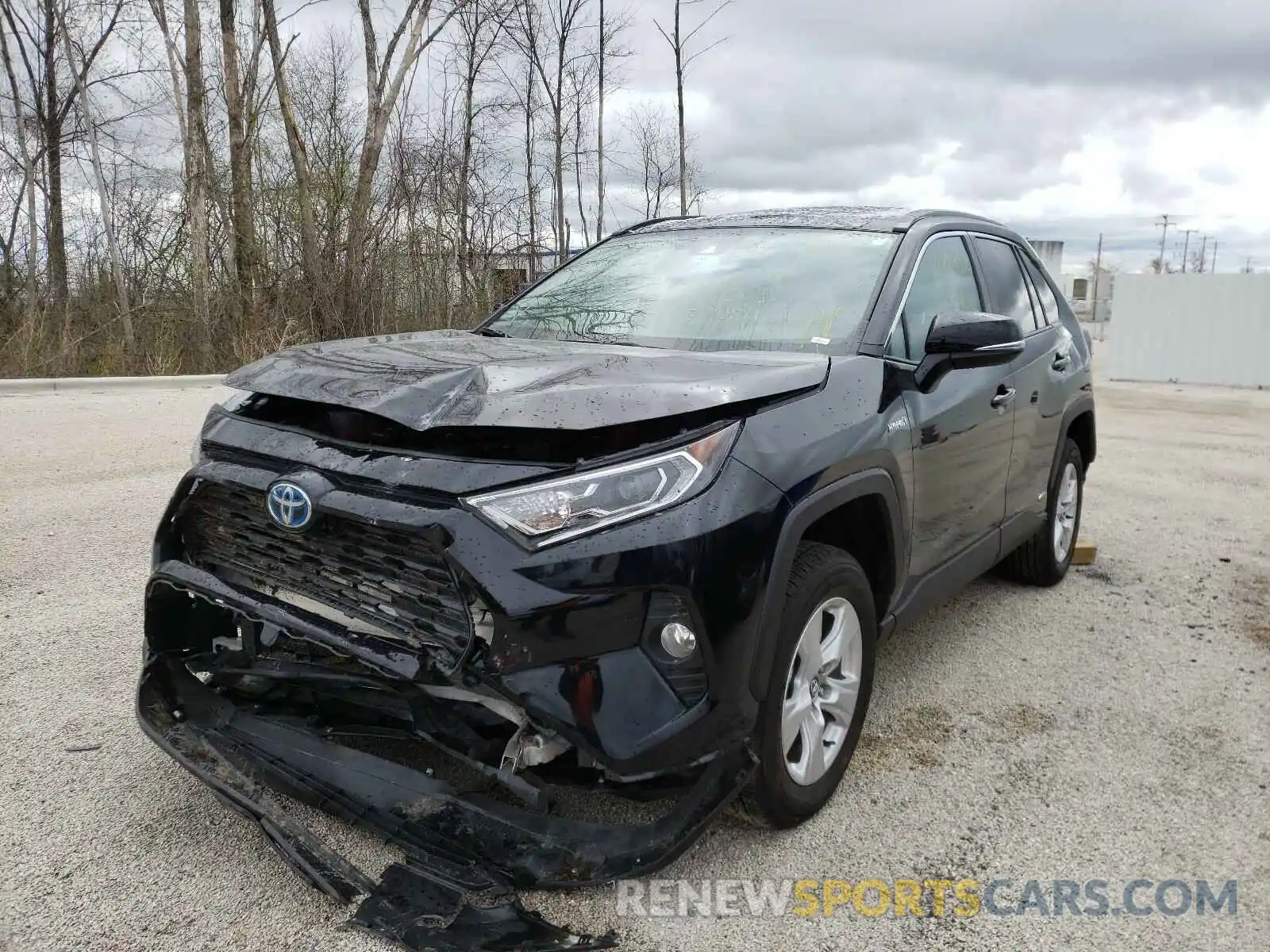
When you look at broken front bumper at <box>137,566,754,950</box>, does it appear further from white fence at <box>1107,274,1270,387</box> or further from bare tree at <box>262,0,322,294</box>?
white fence at <box>1107,274,1270,387</box>

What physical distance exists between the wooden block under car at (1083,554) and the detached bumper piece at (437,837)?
12.6 feet

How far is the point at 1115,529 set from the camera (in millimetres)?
6344

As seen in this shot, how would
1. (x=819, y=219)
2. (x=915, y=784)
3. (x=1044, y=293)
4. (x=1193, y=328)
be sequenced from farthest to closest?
(x=1193, y=328)
(x=1044, y=293)
(x=819, y=219)
(x=915, y=784)

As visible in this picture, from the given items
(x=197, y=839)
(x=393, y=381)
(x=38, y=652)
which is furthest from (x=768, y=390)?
(x=38, y=652)

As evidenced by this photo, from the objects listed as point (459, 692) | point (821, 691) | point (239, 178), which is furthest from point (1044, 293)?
point (239, 178)

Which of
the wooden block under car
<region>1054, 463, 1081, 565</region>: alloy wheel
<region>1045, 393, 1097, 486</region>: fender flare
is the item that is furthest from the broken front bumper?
the wooden block under car

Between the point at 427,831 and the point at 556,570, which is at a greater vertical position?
the point at 556,570

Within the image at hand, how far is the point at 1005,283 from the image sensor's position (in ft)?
14.1

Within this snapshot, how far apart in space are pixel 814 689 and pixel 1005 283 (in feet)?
8.26

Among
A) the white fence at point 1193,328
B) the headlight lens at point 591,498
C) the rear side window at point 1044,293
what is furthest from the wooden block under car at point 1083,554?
the white fence at point 1193,328

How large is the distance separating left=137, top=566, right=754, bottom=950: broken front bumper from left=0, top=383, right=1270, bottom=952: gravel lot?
122mm

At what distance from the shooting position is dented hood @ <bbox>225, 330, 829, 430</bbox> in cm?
222

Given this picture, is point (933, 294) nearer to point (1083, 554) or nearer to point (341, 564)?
point (341, 564)

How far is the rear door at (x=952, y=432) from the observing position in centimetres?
313
